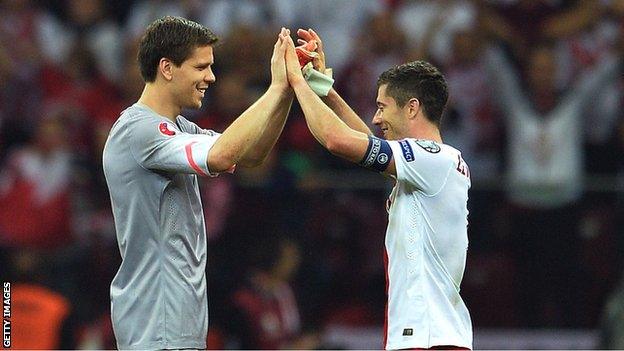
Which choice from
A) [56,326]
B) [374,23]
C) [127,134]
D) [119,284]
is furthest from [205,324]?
A: [374,23]

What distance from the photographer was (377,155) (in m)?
5.62

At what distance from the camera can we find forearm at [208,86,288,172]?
5.57 metres

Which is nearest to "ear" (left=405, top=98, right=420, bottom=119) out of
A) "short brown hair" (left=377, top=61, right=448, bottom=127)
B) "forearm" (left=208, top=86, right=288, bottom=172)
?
"short brown hair" (left=377, top=61, right=448, bottom=127)

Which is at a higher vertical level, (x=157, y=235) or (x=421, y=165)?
(x=421, y=165)

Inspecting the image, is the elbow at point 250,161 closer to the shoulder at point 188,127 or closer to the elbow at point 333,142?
the shoulder at point 188,127

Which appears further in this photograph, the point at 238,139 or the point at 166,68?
the point at 166,68

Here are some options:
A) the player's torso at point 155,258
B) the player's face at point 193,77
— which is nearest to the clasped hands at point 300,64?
the player's face at point 193,77

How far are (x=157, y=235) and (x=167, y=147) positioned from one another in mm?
385

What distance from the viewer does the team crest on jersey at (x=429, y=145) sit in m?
5.71

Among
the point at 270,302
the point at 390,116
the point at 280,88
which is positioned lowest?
the point at 270,302

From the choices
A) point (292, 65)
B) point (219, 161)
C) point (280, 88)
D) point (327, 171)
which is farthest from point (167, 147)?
point (327, 171)

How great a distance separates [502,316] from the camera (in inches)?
401

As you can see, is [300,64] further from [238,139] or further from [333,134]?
[238,139]

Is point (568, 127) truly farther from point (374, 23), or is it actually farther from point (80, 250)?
point (80, 250)
